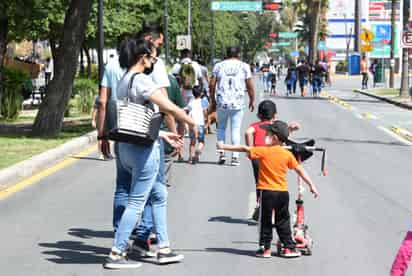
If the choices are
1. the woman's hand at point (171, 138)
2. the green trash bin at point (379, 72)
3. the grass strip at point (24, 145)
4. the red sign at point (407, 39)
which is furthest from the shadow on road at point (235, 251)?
the green trash bin at point (379, 72)

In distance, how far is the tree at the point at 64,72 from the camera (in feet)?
65.3

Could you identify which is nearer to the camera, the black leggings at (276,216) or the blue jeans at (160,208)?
the blue jeans at (160,208)

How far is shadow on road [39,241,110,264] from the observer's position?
8164 millimetres

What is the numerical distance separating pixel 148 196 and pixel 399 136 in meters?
15.1

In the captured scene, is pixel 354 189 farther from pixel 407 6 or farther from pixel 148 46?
pixel 407 6

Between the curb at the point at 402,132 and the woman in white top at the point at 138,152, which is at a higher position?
the woman in white top at the point at 138,152

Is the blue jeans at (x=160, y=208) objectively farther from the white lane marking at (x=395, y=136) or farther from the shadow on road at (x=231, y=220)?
the white lane marking at (x=395, y=136)

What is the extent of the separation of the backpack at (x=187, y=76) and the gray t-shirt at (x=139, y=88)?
8.46m

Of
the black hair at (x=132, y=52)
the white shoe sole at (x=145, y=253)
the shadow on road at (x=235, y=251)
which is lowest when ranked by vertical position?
the shadow on road at (x=235, y=251)

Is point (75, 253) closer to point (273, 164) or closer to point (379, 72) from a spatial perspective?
point (273, 164)

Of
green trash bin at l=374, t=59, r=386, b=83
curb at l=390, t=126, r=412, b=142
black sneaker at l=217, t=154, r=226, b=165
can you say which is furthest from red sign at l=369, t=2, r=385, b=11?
black sneaker at l=217, t=154, r=226, b=165

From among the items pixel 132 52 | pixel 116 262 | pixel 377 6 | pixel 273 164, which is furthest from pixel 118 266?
pixel 377 6

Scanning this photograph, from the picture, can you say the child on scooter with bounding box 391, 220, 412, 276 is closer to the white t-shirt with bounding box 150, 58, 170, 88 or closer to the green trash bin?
the white t-shirt with bounding box 150, 58, 170, 88

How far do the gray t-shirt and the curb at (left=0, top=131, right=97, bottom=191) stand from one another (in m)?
5.44
